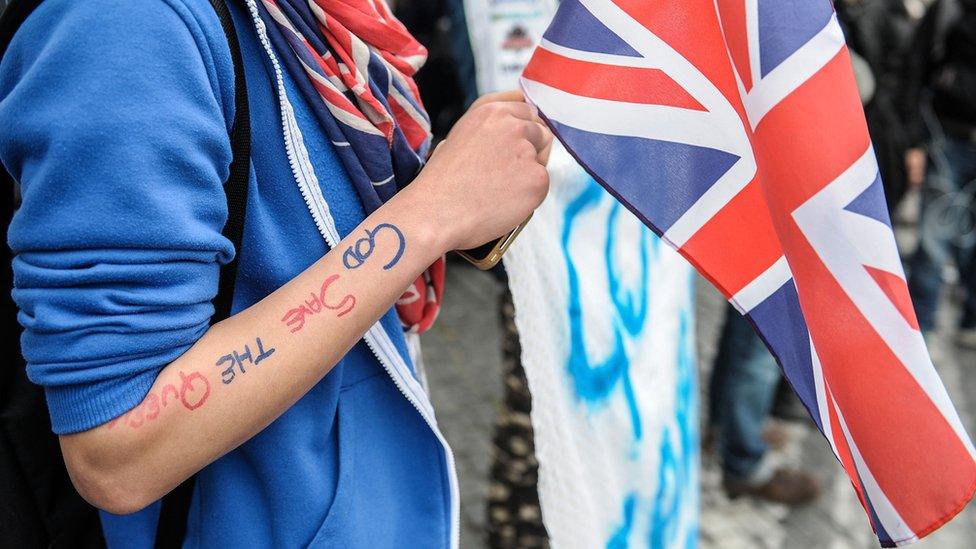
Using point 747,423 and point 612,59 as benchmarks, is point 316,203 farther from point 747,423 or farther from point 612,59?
point 747,423

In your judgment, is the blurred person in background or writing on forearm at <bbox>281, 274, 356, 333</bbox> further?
the blurred person in background

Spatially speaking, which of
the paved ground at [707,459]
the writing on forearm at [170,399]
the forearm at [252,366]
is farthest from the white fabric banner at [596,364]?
the paved ground at [707,459]

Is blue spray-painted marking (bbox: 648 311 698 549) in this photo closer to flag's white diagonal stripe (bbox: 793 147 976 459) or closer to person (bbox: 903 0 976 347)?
flag's white diagonal stripe (bbox: 793 147 976 459)

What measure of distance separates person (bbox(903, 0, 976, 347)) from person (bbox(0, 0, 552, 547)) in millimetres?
3014

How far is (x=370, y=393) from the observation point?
1.10m

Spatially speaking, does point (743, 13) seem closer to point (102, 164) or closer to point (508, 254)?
point (508, 254)

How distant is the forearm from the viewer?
835 millimetres

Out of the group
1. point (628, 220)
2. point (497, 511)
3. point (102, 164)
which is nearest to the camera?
point (102, 164)

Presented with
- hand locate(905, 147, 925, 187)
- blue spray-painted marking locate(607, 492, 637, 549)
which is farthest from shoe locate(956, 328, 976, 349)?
blue spray-painted marking locate(607, 492, 637, 549)

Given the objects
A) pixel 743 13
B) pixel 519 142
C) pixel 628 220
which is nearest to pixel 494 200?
pixel 519 142

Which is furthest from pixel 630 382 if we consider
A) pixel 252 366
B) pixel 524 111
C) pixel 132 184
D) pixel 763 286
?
pixel 132 184

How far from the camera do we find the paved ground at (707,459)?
2871 mm

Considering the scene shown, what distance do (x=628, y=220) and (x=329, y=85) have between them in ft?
2.79

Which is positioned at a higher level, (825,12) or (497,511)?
(825,12)
